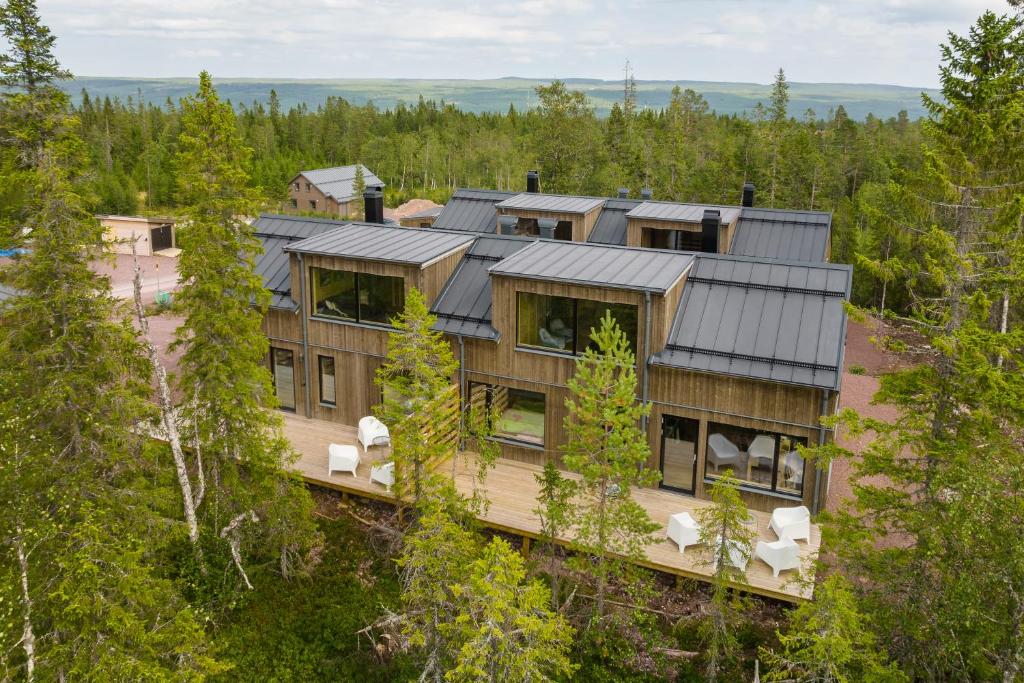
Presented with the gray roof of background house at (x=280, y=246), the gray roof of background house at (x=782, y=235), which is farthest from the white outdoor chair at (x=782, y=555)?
the gray roof of background house at (x=280, y=246)

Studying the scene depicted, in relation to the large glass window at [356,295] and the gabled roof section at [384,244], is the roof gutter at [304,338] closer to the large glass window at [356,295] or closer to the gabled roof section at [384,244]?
the large glass window at [356,295]

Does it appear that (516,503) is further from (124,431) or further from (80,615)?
(80,615)

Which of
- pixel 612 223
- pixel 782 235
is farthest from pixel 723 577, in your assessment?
pixel 612 223

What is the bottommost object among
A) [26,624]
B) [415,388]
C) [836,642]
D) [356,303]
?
[836,642]

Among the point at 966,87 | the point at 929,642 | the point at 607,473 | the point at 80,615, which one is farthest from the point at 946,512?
the point at 80,615

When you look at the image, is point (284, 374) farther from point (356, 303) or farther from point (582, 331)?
point (582, 331)

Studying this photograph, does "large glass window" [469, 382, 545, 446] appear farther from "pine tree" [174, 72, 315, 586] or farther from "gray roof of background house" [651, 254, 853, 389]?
"pine tree" [174, 72, 315, 586]
